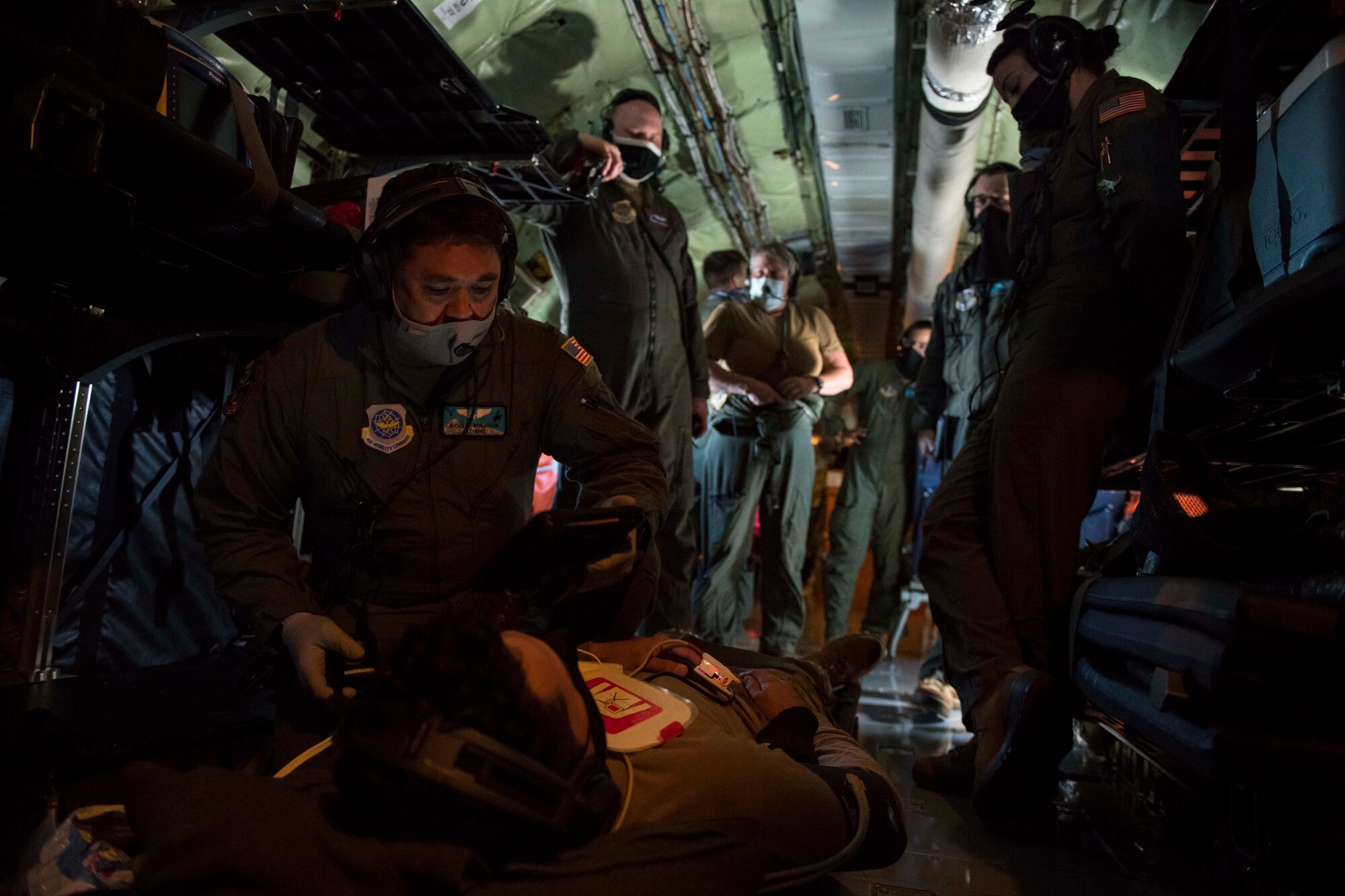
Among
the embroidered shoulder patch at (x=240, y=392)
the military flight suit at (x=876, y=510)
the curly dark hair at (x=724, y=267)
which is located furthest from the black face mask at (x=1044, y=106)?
the military flight suit at (x=876, y=510)

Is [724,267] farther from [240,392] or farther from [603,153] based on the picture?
[240,392]

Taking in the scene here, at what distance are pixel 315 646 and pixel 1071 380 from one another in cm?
160

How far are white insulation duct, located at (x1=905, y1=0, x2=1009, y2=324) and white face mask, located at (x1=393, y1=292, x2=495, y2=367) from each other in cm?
230

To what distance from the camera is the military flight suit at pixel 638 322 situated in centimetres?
289

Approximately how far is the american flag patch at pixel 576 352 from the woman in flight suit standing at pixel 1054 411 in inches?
38.0

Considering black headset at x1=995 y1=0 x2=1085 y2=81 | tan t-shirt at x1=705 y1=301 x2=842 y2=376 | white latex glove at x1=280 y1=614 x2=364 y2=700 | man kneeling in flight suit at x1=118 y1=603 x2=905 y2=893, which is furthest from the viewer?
tan t-shirt at x1=705 y1=301 x2=842 y2=376

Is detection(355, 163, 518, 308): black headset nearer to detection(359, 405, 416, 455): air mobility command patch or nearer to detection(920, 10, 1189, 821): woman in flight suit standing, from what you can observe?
detection(359, 405, 416, 455): air mobility command patch

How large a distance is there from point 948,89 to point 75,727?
4.13 metres

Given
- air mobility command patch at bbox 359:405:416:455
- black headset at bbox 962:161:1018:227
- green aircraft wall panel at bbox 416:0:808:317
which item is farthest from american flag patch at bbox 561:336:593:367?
black headset at bbox 962:161:1018:227

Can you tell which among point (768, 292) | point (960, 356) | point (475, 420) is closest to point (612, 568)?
point (475, 420)

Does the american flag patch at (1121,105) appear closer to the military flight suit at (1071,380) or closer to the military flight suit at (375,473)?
the military flight suit at (1071,380)

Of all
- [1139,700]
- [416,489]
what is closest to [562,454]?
[416,489]

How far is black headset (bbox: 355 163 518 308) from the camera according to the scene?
150cm

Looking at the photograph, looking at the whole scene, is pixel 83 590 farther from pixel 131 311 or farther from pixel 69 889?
pixel 69 889
